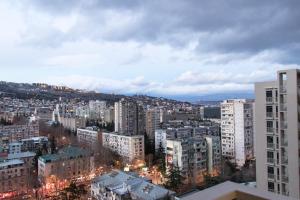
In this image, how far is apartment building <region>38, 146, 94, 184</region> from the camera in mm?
15383

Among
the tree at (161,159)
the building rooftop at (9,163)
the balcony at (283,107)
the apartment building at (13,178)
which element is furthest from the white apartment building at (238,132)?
the balcony at (283,107)

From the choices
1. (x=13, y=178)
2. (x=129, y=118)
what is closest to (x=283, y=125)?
(x=13, y=178)

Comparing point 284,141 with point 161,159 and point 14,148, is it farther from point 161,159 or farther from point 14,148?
point 14,148

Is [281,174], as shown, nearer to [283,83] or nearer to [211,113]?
[283,83]

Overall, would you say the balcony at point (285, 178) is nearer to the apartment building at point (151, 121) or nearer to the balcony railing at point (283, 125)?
the balcony railing at point (283, 125)

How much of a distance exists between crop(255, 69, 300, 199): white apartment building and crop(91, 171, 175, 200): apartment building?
478 cm

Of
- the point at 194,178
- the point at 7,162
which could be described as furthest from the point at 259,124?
the point at 7,162

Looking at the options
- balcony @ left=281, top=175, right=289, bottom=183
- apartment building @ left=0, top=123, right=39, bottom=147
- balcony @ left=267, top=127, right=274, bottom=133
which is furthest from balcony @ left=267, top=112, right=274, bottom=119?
apartment building @ left=0, top=123, right=39, bottom=147

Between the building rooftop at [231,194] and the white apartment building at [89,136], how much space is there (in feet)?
67.1

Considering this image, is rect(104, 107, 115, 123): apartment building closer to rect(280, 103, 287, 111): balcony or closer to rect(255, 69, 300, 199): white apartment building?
rect(255, 69, 300, 199): white apartment building

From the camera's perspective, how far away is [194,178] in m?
15.5

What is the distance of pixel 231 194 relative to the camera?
1.29 m

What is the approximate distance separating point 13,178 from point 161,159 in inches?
308

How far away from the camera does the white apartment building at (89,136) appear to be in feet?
72.6
